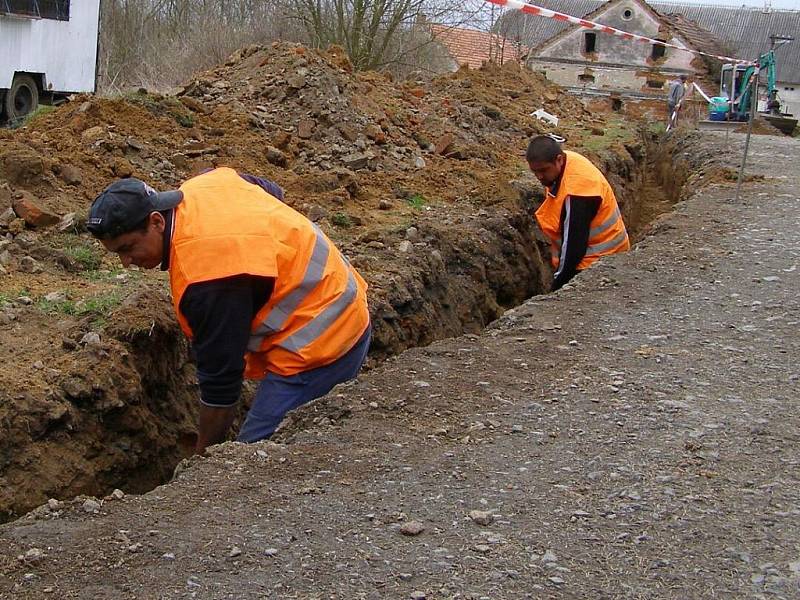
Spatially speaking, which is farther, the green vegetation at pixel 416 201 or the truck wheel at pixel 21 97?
the truck wheel at pixel 21 97

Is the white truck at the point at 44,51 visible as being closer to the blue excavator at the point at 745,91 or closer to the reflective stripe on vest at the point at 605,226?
the reflective stripe on vest at the point at 605,226

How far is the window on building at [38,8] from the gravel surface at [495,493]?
43.6 feet

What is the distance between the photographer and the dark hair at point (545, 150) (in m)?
6.96

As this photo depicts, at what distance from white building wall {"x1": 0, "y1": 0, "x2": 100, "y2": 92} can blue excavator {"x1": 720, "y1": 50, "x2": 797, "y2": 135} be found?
56.1 feet

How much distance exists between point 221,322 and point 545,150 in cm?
383

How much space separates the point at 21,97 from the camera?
57.3ft

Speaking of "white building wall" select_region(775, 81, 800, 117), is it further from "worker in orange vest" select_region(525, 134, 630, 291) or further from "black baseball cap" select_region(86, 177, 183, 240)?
"black baseball cap" select_region(86, 177, 183, 240)

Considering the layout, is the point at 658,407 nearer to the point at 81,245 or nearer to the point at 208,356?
the point at 208,356

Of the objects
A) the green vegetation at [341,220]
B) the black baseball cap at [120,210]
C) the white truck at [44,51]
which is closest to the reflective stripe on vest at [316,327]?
the black baseball cap at [120,210]

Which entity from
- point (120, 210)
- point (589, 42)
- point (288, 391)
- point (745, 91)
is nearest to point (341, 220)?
point (288, 391)

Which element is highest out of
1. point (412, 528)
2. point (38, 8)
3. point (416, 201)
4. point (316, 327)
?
point (38, 8)

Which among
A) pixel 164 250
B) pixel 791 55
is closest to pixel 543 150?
pixel 164 250

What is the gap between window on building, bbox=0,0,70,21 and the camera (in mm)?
16141

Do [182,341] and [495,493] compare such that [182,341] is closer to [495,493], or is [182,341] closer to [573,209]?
[495,493]
